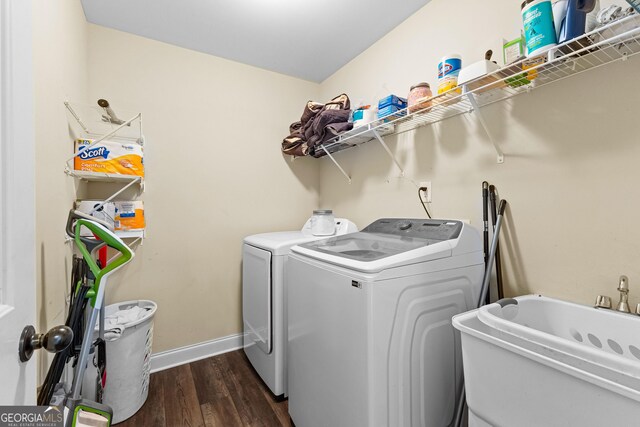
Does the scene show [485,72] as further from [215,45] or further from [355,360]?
[215,45]

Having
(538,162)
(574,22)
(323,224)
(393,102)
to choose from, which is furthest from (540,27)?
(323,224)

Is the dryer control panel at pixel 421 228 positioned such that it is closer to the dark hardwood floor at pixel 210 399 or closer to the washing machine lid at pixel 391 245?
the washing machine lid at pixel 391 245

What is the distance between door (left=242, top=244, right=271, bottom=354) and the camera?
71.8 inches

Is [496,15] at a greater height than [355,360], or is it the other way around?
[496,15]

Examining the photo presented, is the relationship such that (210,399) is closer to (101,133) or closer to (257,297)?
(257,297)

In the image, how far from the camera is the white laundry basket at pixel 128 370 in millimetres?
1595

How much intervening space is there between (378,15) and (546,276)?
1.89 m

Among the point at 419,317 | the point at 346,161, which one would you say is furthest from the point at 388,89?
the point at 419,317

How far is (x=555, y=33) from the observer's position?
972 mm

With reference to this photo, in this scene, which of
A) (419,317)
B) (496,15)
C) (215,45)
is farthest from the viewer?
(215,45)

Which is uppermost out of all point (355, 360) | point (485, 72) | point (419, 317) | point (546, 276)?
point (485, 72)

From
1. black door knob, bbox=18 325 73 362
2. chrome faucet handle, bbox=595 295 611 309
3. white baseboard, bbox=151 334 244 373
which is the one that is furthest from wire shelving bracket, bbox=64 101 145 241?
chrome faucet handle, bbox=595 295 611 309

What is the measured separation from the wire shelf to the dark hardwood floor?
1952mm

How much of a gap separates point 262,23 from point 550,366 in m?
2.40
